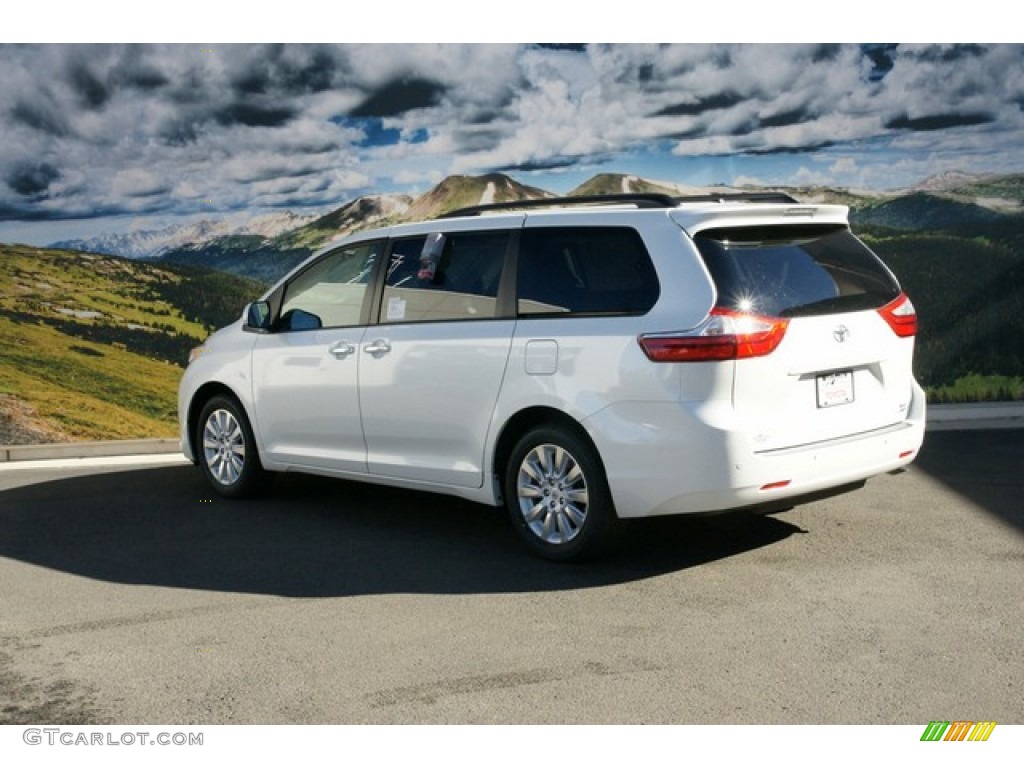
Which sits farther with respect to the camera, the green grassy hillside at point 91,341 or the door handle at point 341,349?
the green grassy hillside at point 91,341

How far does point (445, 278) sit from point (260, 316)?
1.65 metres

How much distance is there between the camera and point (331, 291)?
26.3 feet

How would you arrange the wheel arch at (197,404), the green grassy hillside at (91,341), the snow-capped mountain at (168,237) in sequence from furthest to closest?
1. the snow-capped mountain at (168,237)
2. the green grassy hillside at (91,341)
3. the wheel arch at (197,404)

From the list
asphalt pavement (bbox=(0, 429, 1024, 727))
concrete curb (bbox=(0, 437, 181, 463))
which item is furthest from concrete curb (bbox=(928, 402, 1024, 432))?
concrete curb (bbox=(0, 437, 181, 463))

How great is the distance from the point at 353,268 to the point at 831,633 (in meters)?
3.81

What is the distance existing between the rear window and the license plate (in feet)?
1.04

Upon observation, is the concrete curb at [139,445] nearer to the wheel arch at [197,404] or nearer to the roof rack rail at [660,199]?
the wheel arch at [197,404]

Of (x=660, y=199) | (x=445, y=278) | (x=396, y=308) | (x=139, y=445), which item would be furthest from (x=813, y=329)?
(x=139, y=445)

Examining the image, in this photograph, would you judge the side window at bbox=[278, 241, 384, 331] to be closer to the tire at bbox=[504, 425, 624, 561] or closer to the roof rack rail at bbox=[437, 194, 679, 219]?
the roof rack rail at bbox=[437, 194, 679, 219]

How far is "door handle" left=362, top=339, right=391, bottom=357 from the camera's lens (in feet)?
24.2

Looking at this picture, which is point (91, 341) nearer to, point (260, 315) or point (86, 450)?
point (86, 450)

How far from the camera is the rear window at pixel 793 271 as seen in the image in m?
6.06

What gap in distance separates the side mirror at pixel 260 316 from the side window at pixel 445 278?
1135 mm

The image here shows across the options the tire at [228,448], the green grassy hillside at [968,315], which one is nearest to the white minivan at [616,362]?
the tire at [228,448]
